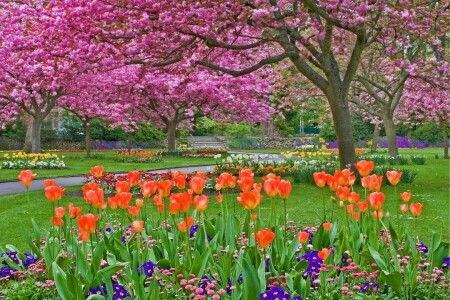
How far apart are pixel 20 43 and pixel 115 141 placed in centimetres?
3557

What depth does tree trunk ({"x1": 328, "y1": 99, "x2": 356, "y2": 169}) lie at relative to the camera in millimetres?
13930

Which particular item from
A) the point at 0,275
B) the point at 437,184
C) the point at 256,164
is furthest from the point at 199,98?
the point at 0,275

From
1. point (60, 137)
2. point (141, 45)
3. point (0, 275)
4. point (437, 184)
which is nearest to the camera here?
point (0, 275)

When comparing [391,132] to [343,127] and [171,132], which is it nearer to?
[343,127]

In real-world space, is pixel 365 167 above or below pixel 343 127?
below

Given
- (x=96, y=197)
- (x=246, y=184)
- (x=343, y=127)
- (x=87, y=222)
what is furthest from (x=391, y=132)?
(x=87, y=222)

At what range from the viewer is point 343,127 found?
46.0 feet

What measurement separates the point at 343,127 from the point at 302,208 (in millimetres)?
3922

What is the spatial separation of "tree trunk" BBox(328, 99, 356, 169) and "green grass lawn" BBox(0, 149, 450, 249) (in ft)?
3.64

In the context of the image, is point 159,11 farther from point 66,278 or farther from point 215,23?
point 66,278

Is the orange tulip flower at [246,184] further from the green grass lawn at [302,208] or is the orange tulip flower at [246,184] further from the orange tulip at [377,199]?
the green grass lawn at [302,208]

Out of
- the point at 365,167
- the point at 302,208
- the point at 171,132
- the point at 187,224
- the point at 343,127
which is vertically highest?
the point at 171,132

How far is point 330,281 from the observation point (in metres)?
3.70

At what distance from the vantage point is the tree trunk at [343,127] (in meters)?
13.9
